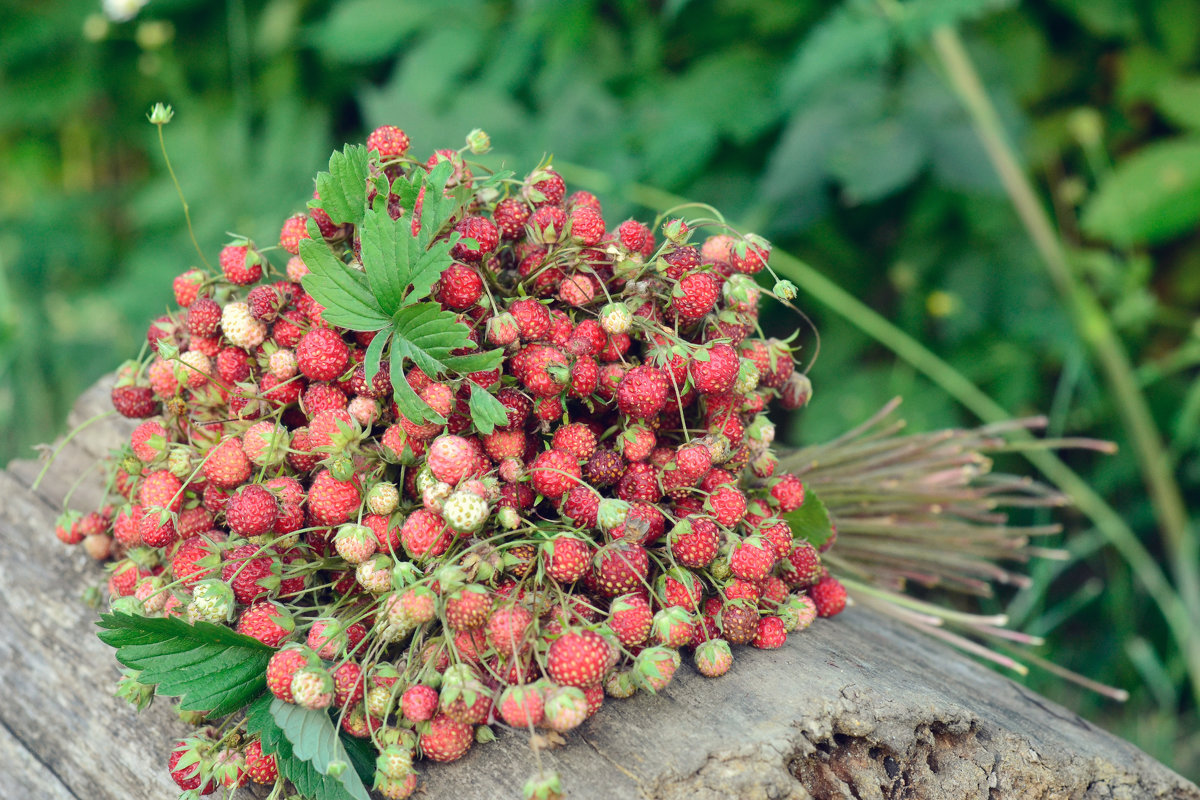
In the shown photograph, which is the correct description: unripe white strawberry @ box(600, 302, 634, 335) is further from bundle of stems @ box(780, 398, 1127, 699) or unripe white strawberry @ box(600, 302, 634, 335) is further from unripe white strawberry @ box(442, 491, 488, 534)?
bundle of stems @ box(780, 398, 1127, 699)

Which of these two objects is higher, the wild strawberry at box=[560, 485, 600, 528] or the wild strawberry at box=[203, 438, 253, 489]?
the wild strawberry at box=[203, 438, 253, 489]

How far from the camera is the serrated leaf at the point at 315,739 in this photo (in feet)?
2.73

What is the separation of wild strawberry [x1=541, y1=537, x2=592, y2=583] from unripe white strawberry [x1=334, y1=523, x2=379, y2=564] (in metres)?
0.19

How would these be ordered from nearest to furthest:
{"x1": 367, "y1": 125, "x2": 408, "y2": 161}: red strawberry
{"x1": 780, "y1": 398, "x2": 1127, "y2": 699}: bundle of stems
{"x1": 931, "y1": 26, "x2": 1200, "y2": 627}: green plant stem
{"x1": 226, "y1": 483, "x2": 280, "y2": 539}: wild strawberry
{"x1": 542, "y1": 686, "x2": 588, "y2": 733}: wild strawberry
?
{"x1": 542, "y1": 686, "x2": 588, "y2": 733}: wild strawberry → {"x1": 226, "y1": 483, "x2": 280, "y2": 539}: wild strawberry → {"x1": 367, "y1": 125, "x2": 408, "y2": 161}: red strawberry → {"x1": 780, "y1": 398, "x2": 1127, "y2": 699}: bundle of stems → {"x1": 931, "y1": 26, "x2": 1200, "y2": 627}: green plant stem

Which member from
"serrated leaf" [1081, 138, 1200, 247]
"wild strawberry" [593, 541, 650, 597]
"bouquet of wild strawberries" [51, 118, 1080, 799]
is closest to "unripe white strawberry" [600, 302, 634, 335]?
"bouquet of wild strawberries" [51, 118, 1080, 799]

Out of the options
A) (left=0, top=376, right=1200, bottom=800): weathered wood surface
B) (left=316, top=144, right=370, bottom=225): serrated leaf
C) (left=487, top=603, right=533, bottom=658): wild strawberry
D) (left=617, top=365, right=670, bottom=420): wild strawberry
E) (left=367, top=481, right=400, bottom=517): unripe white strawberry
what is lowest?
(left=0, top=376, right=1200, bottom=800): weathered wood surface

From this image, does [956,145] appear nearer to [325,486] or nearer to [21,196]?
[325,486]

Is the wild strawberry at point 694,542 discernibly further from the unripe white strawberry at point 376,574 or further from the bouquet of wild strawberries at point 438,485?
the unripe white strawberry at point 376,574

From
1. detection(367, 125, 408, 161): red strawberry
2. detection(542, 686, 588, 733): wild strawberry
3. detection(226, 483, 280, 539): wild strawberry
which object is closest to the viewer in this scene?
detection(542, 686, 588, 733): wild strawberry

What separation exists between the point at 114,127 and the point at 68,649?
261 centimetres

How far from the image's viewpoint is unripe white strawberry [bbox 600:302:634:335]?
0.95m

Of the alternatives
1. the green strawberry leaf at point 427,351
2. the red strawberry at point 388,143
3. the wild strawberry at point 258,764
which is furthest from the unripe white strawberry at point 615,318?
the wild strawberry at point 258,764

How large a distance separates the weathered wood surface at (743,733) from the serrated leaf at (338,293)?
486 millimetres

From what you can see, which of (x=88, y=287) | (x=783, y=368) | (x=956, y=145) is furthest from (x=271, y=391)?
(x=88, y=287)
